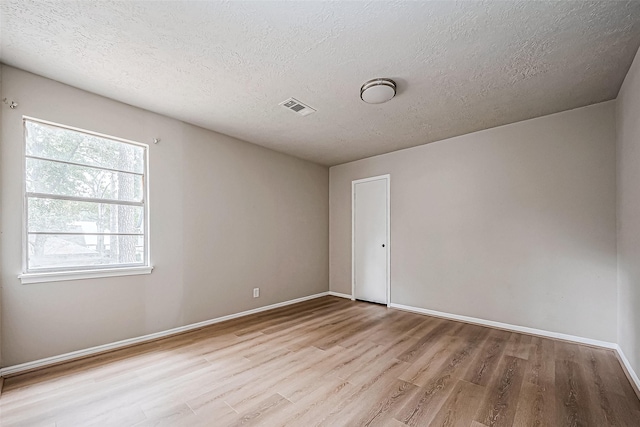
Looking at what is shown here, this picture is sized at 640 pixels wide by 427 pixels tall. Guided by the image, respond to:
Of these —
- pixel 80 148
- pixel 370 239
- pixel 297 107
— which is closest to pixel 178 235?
pixel 80 148

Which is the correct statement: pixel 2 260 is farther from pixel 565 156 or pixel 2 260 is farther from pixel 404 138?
pixel 565 156

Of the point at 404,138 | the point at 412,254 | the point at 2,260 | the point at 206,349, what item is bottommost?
the point at 206,349

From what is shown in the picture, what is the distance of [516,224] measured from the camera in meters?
3.53

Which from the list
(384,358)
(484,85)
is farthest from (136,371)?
(484,85)

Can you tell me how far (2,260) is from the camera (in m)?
2.33

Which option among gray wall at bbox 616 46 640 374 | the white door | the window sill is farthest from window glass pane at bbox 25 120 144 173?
gray wall at bbox 616 46 640 374

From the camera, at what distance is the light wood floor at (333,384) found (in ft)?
6.10

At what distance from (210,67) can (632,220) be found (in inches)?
150

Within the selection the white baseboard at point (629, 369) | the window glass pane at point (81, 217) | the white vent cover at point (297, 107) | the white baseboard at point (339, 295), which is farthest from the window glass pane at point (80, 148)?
the white baseboard at point (629, 369)

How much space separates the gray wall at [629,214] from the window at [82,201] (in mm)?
4671

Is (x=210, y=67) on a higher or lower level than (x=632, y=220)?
higher

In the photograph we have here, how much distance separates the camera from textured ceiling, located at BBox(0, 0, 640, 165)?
178 centimetres

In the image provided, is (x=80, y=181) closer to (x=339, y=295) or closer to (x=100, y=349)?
(x=100, y=349)

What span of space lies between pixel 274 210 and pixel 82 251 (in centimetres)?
251
